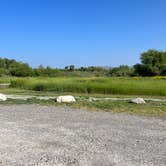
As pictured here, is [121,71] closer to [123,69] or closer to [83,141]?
[123,69]

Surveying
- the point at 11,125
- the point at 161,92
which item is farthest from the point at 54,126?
the point at 161,92

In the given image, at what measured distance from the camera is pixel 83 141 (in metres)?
7.13

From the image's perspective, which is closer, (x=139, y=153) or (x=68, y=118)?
(x=139, y=153)

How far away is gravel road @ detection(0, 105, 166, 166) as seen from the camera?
550 cm

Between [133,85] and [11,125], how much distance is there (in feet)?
61.6

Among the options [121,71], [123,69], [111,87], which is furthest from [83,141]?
[123,69]

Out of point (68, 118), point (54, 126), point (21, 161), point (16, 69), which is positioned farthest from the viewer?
point (16, 69)

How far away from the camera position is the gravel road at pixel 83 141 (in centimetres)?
550

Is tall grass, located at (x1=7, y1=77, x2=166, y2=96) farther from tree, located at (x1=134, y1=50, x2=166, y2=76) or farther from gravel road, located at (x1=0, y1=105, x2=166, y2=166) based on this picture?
tree, located at (x1=134, y1=50, x2=166, y2=76)

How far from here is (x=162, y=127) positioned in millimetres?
9352

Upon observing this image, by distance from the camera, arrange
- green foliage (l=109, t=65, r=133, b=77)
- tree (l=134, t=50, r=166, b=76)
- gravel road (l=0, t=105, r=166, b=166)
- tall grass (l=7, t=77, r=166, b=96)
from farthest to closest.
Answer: green foliage (l=109, t=65, r=133, b=77), tree (l=134, t=50, r=166, b=76), tall grass (l=7, t=77, r=166, b=96), gravel road (l=0, t=105, r=166, b=166)

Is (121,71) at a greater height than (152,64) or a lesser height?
lesser

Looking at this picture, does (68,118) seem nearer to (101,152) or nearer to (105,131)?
(105,131)

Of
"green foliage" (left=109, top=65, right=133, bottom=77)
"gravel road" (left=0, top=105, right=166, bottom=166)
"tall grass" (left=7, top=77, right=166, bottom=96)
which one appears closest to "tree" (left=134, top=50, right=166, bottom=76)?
"green foliage" (left=109, top=65, right=133, bottom=77)
